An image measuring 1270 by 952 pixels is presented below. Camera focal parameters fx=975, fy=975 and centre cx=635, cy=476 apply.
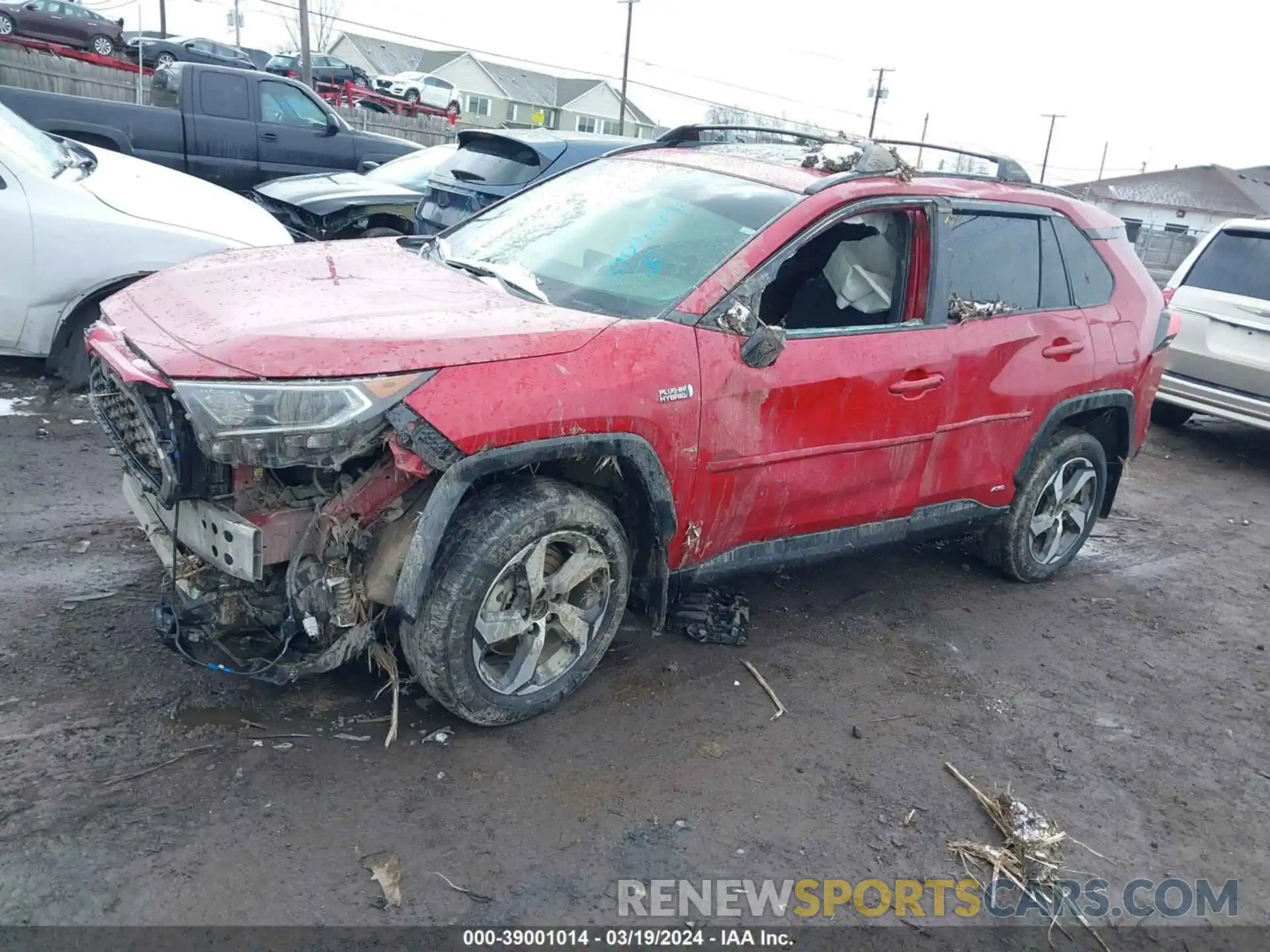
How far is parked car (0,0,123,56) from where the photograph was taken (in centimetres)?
2445

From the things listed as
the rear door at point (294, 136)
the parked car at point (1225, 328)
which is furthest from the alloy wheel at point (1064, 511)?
the rear door at point (294, 136)

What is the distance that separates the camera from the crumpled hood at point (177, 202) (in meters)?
5.81

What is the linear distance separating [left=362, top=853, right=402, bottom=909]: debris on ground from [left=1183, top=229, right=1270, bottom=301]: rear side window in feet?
25.2

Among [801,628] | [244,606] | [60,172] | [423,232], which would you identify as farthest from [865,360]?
[423,232]

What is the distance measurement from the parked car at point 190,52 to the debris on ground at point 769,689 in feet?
89.0

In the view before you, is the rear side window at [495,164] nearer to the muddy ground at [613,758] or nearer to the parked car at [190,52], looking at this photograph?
the muddy ground at [613,758]

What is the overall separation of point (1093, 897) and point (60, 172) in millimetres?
6383

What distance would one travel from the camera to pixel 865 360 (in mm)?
3740

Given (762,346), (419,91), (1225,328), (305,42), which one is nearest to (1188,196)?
(419,91)

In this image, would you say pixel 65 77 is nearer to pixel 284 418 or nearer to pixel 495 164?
pixel 495 164

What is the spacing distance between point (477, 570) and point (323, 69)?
35.0m

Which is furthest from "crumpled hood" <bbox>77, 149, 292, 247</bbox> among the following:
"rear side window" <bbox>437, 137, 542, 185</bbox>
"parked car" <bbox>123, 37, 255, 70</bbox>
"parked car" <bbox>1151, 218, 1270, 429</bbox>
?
"parked car" <bbox>123, 37, 255, 70</bbox>

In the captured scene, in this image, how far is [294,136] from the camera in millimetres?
11266

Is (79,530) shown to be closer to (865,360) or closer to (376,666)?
(376,666)
